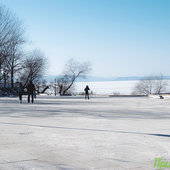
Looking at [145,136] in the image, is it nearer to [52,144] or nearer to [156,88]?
[52,144]

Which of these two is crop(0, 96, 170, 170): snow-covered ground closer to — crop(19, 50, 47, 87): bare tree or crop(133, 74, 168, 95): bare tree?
crop(19, 50, 47, 87): bare tree

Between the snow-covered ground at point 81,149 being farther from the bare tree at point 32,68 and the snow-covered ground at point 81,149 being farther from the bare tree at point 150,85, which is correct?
the bare tree at point 150,85

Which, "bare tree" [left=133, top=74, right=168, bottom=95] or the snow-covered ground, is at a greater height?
"bare tree" [left=133, top=74, right=168, bottom=95]

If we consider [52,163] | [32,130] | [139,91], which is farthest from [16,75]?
[139,91]

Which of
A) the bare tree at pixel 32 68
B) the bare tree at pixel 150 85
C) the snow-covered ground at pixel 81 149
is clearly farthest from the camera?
the bare tree at pixel 150 85

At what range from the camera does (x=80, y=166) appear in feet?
13.3

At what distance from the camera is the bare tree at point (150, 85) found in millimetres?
99562

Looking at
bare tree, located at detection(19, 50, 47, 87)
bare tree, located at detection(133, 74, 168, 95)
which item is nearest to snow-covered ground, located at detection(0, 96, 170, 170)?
bare tree, located at detection(19, 50, 47, 87)

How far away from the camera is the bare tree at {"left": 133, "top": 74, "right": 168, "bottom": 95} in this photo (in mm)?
99562

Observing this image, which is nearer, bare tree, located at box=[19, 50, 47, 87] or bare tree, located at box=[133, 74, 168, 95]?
bare tree, located at box=[19, 50, 47, 87]

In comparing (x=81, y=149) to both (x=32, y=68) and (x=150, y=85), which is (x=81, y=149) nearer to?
(x=32, y=68)

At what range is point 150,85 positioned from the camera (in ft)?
331

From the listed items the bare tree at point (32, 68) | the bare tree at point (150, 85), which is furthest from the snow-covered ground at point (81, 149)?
the bare tree at point (150, 85)

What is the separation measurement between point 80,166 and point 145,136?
2828mm
